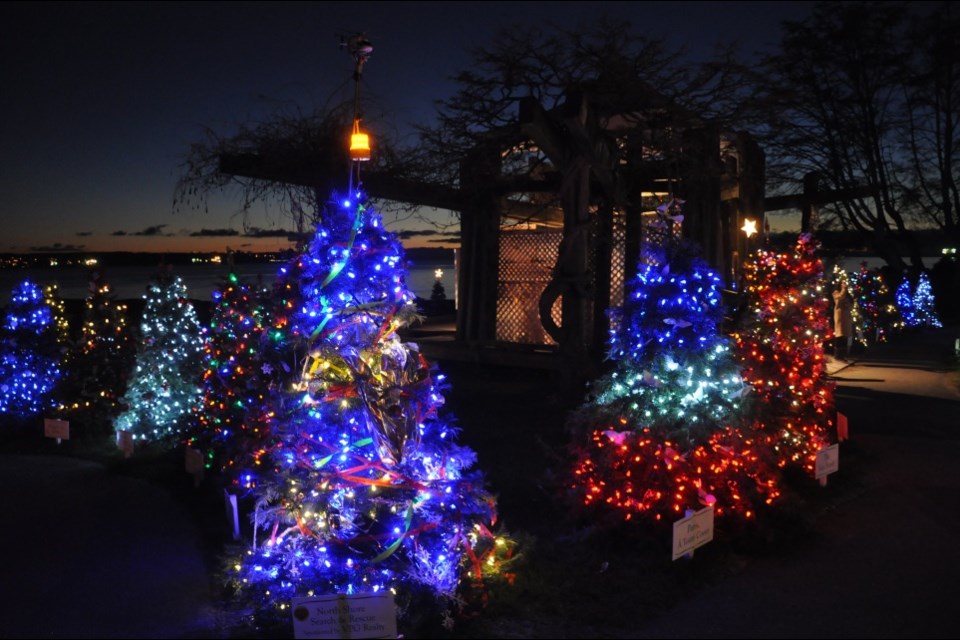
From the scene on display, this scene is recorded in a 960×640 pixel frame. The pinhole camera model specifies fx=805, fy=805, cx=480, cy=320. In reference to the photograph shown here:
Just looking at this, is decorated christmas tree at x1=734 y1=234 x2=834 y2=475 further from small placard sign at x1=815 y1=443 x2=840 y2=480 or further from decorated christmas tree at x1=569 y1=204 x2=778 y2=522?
decorated christmas tree at x1=569 y1=204 x2=778 y2=522

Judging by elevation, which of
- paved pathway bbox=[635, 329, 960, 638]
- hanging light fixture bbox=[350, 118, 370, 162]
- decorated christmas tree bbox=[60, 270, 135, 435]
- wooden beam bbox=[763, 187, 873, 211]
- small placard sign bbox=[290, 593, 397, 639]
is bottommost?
paved pathway bbox=[635, 329, 960, 638]

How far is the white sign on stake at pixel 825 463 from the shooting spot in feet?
25.1

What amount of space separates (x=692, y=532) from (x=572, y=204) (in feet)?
19.9

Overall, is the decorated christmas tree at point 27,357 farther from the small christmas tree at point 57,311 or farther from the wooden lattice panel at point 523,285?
the wooden lattice panel at point 523,285

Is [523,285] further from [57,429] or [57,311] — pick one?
[57,429]

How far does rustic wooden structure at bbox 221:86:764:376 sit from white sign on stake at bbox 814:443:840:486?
3499 millimetres

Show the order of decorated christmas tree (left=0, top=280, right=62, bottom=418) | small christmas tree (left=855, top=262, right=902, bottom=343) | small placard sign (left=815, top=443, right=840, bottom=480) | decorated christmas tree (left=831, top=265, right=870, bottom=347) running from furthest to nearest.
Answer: small christmas tree (left=855, top=262, right=902, bottom=343) → decorated christmas tree (left=831, top=265, right=870, bottom=347) → decorated christmas tree (left=0, top=280, right=62, bottom=418) → small placard sign (left=815, top=443, right=840, bottom=480)

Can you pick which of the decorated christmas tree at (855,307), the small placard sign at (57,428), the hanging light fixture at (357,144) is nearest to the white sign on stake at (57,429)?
the small placard sign at (57,428)

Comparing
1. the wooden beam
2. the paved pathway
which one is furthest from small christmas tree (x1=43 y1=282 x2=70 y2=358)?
the wooden beam

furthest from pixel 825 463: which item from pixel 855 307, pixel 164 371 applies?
pixel 855 307

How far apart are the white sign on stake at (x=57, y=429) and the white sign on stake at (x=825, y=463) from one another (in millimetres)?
8817

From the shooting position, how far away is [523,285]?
50.8 ft

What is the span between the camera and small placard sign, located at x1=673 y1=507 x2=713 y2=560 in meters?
5.53

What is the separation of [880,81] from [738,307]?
2541cm
